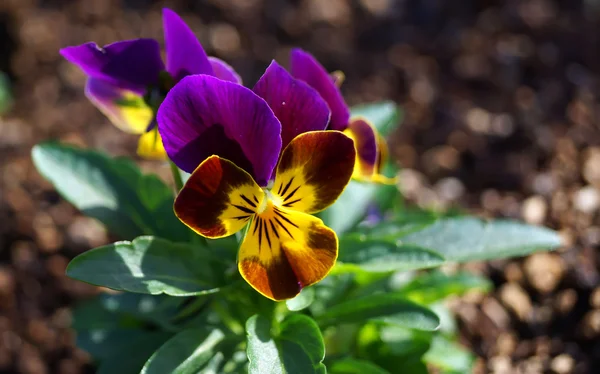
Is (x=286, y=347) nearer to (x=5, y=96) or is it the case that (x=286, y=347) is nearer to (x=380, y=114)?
(x=380, y=114)

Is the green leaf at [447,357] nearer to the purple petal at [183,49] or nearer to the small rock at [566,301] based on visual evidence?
the small rock at [566,301]

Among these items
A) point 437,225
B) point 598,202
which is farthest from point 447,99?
point 437,225

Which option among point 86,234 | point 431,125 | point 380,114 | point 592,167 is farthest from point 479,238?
point 86,234

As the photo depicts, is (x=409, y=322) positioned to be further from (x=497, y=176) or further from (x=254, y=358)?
(x=497, y=176)

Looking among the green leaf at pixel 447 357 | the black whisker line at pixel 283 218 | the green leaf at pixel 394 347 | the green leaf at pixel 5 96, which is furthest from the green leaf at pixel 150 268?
the green leaf at pixel 5 96

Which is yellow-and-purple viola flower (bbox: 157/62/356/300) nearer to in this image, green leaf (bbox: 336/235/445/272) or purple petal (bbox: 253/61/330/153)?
purple petal (bbox: 253/61/330/153)
